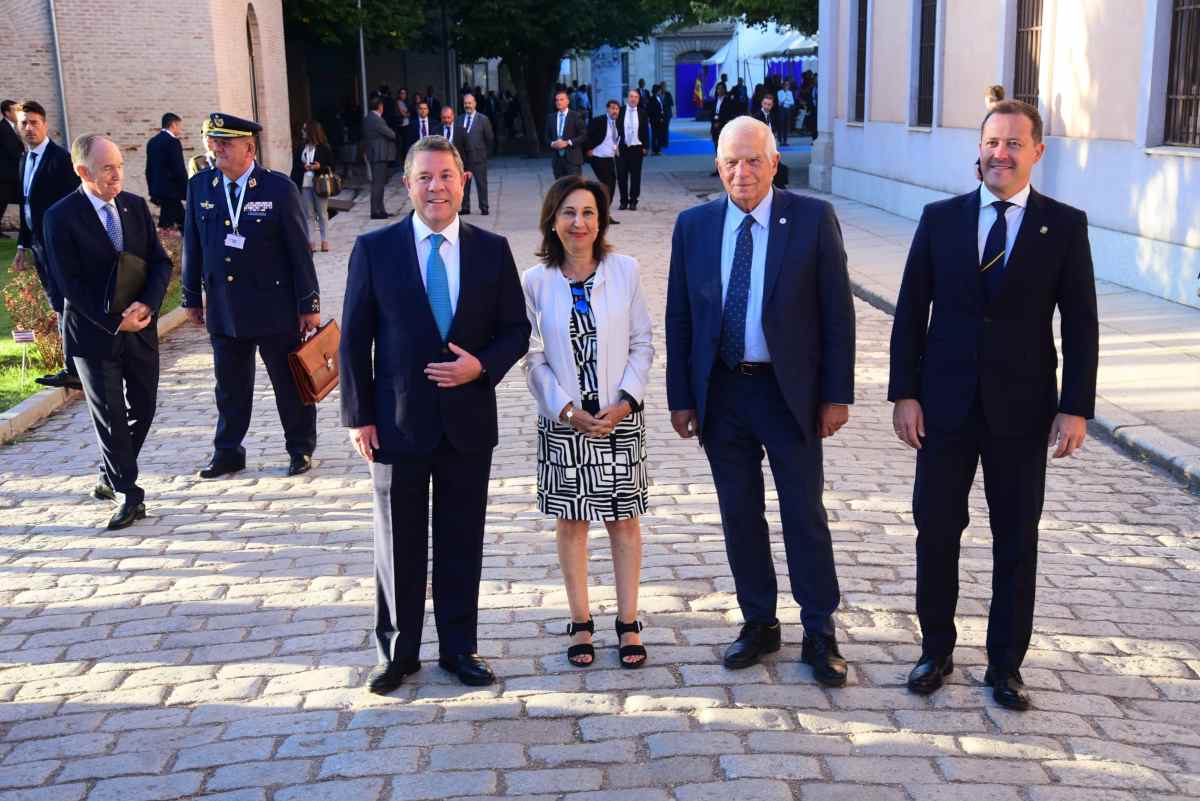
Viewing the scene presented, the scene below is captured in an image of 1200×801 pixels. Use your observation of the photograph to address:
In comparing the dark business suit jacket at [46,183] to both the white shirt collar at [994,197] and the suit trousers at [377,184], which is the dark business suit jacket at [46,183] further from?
the suit trousers at [377,184]

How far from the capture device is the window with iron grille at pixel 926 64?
65.9 ft

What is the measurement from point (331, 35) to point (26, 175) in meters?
25.3

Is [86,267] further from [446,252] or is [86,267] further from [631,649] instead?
[631,649]

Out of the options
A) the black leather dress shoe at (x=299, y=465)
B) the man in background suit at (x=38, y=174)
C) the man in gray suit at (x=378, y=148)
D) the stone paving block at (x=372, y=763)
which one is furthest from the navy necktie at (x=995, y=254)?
the man in gray suit at (x=378, y=148)

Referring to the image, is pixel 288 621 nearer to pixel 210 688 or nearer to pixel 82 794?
pixel 210 688

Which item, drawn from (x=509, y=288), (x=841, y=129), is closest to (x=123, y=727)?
(x=509, y=288)

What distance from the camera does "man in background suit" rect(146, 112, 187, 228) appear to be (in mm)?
17562

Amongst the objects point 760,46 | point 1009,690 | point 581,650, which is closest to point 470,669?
point 581,650

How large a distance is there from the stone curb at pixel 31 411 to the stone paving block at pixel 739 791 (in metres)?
6.45

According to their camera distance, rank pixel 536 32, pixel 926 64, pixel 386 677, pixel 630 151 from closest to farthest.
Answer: pixel 386 677
pixel 926 64
pixel 630 151
pixel 536 32

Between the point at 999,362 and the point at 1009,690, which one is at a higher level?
Result: the point at 999,362

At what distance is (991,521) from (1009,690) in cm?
54

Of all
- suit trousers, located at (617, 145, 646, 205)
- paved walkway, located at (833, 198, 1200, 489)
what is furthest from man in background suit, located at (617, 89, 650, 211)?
paved walkway, located at (833, 198, 1200, 489)

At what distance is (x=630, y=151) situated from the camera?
22.3 meters
